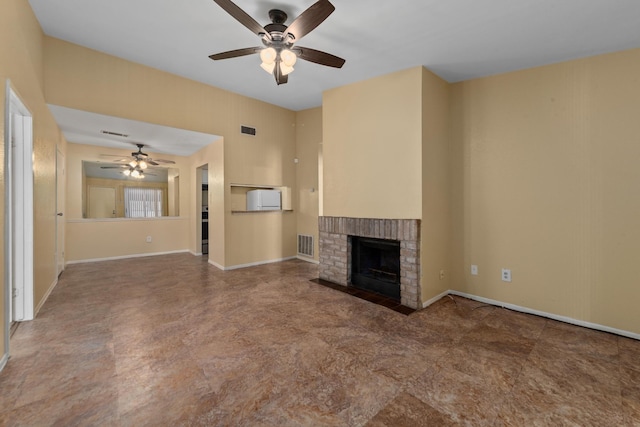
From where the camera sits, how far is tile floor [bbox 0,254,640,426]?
1.54 m

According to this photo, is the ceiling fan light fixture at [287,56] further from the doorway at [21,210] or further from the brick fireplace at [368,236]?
the doorway at [21,210]

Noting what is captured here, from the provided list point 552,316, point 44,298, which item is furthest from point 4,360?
point 552,316

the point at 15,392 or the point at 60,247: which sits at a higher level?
the point at 60,247

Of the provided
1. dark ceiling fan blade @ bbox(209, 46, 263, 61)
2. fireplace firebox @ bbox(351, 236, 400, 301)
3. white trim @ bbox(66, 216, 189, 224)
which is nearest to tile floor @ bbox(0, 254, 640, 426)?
fireplace firebox @ bbox(351, 236, 400, 301)

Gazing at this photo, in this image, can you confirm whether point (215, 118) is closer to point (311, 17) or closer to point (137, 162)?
point (137, 162)

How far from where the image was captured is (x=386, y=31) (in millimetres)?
2625

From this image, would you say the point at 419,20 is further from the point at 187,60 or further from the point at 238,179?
the point at 238,179

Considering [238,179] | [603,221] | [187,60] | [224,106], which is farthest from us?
[238,179]

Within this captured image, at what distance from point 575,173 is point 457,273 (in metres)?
1.66

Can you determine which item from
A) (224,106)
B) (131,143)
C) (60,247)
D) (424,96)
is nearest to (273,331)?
(424,96)

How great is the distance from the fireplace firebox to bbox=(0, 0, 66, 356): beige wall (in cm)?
343

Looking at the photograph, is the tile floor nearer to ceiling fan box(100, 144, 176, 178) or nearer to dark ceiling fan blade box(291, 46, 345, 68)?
dark ceiling fan blade box(291, 46, 345, 68)

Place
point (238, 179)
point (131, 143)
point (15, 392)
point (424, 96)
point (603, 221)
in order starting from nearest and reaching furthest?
point (15, 392) → point (603, 221) → point (424, 96) → point (238, 179) → point (131, 143)

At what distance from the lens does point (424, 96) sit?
3.12 m
